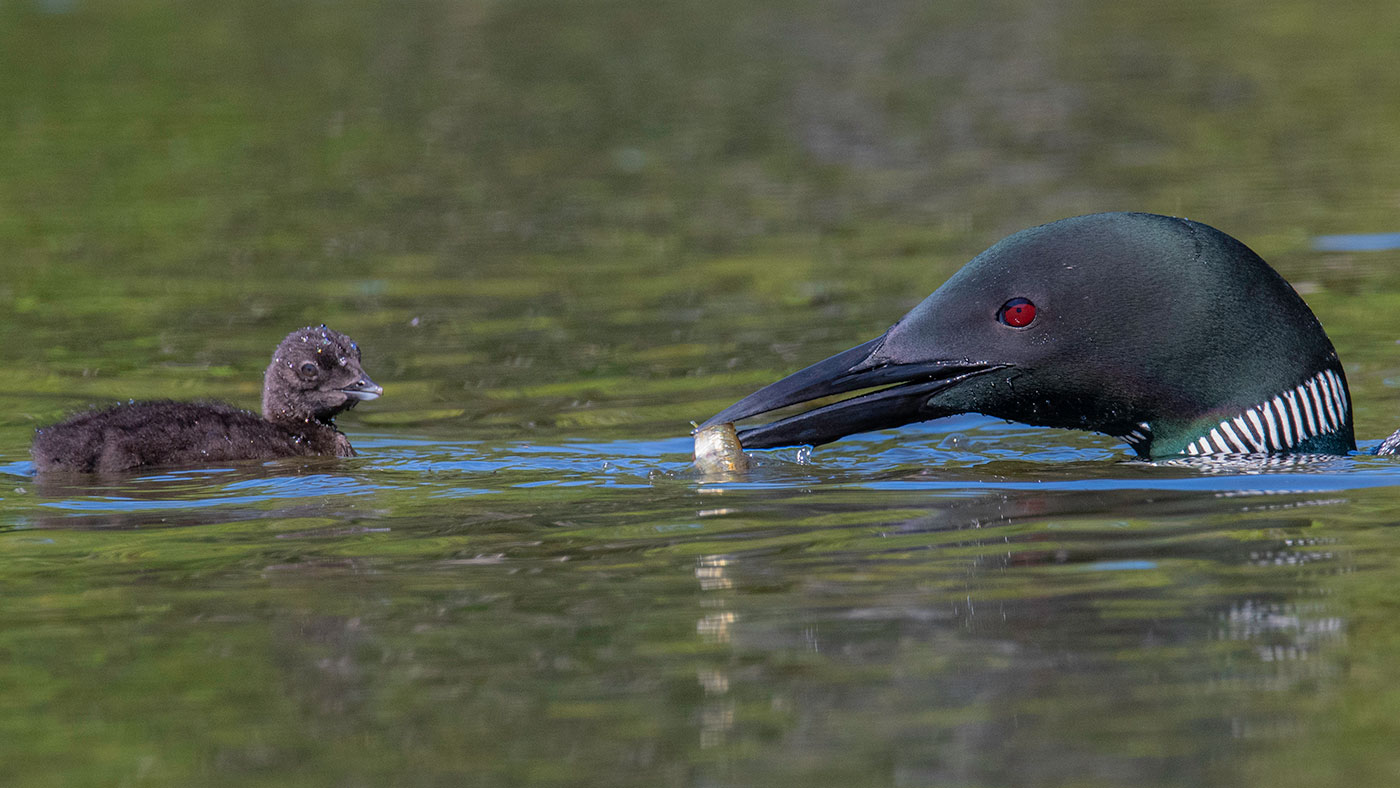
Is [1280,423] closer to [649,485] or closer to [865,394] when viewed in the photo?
[865,394]

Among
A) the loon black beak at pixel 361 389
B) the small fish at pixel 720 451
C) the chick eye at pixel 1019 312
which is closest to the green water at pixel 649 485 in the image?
the small fish at pixel 720 451

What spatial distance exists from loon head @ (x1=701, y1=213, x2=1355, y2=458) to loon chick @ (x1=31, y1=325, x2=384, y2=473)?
76.3 inches

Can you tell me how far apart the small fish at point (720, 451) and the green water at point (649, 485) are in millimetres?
133

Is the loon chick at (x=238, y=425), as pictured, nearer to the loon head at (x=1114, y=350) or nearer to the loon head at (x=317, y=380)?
the loon head at (x=317, y=380)

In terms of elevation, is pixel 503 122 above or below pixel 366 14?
below

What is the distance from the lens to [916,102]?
17938 millimetres

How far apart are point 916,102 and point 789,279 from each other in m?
7.96

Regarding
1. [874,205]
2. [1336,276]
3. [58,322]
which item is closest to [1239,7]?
[874,205]

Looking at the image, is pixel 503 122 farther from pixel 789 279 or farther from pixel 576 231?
pixel 789 279

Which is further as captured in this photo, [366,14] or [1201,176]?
[366,14]

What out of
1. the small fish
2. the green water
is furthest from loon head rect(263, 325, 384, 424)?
the small fish

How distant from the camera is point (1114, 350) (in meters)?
5.87

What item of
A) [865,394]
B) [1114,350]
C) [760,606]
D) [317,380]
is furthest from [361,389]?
[760,606]

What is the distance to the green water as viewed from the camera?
11.9ft
